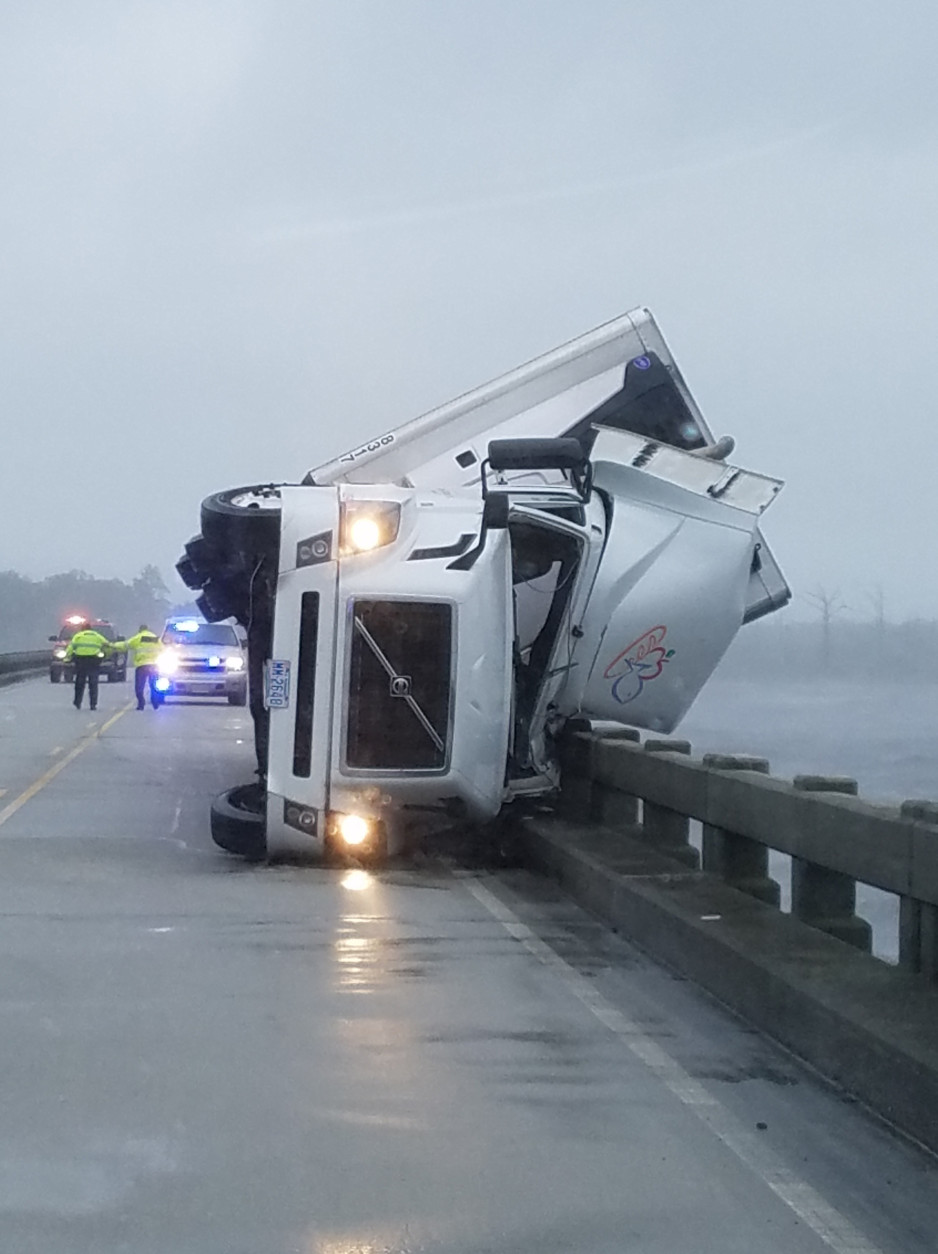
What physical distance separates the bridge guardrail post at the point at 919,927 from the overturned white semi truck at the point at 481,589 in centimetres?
478

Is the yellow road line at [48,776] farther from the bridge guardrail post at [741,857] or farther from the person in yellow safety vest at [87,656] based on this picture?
the bridge guardrail post at [741,857]

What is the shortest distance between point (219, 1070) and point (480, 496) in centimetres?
734

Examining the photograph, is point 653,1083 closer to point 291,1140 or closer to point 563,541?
point 291,1140

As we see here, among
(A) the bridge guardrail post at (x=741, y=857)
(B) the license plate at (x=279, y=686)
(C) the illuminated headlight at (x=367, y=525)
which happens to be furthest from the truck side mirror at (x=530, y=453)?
(A) the bridge guardrail post at (x=741, y=857)

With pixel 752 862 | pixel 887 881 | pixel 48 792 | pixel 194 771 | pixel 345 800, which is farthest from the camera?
pixel 194 771

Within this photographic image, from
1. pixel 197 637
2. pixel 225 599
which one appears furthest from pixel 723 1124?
pixel 197 637

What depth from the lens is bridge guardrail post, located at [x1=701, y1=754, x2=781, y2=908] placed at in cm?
1030

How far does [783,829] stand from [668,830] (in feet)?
9.58

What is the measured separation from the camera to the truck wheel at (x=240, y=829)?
1315cm

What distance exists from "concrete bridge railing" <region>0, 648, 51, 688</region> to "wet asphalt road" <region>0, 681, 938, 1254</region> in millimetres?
42393

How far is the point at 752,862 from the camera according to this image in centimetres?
1041

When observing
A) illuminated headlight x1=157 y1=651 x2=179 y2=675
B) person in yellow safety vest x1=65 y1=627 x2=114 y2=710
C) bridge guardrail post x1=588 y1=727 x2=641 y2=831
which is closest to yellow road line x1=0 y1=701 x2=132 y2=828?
person in yellow safety vest x1=65 y1=627 x2=114 y2=710

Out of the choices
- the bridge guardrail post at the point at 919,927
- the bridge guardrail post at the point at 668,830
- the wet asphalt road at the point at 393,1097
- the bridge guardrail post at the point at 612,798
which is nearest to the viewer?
the wet asphalt road at the point at 393,1097

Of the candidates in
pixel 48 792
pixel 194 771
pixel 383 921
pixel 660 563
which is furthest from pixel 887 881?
pixel 194 771
